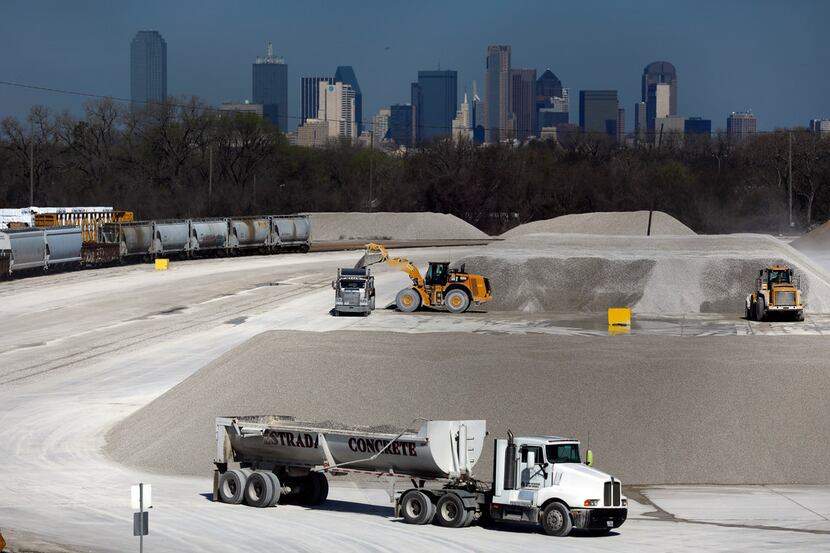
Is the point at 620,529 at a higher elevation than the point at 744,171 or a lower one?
lower

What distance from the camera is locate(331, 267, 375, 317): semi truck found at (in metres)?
49.9

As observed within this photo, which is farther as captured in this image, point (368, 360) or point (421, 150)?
point (421, 150)

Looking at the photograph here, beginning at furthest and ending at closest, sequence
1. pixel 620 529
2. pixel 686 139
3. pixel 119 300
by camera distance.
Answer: pixel 686 139 → pixel 119 300 → pixel 620 529

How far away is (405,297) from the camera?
166 ft

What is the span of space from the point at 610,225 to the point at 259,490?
270 feet

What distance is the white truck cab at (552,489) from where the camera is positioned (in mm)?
20312

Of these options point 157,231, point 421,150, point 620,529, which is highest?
point 421,150

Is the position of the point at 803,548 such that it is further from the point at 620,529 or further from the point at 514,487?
the point at 514,487

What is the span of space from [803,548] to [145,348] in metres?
28.9

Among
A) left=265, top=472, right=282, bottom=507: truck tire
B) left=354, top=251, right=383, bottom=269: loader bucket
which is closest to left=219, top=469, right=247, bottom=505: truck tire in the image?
left=265, top=472, right=282, bottom=507: truck tire

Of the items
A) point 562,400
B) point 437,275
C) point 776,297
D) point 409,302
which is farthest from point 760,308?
point 562,400

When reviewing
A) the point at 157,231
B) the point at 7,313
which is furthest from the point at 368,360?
the point at 157,231

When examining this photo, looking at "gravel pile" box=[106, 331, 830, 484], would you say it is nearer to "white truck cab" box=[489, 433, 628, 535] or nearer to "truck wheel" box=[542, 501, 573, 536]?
"white truck cab" box=[489, 433, 628, 535]

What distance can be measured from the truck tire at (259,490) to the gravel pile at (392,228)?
86573 millimetres
